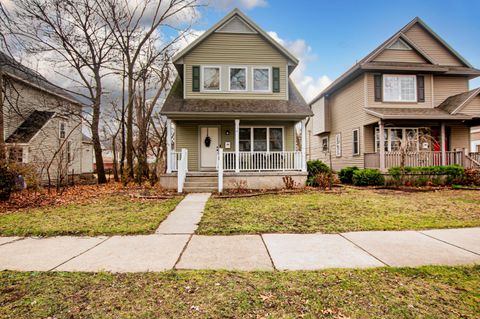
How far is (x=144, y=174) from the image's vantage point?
1447cm

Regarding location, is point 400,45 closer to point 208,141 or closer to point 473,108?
point 473,108

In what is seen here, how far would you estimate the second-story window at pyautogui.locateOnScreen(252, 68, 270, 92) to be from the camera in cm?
1338

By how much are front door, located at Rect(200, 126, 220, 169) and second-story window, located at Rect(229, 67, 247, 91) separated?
2393mm

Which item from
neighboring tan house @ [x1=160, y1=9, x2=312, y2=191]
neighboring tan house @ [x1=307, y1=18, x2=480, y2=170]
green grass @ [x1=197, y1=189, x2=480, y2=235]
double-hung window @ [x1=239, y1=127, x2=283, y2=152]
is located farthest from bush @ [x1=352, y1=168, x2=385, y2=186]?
green grass @ [x1=197, y1=189, x2=480, y2=235]

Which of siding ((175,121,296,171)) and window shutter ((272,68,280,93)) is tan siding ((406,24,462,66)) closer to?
window shutter ((272,68,280,93))

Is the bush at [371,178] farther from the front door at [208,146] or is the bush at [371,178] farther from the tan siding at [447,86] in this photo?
the front door at [208,146]

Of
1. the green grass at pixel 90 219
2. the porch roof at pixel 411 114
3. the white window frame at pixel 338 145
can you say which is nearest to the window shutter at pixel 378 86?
the porch roof at pixel 411 114

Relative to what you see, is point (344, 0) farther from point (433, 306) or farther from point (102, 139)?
point (102, 139)

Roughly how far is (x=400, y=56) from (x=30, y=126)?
76.7 feet

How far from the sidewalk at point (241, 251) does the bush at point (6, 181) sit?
457cm

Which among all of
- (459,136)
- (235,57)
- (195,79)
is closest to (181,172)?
(195,79)

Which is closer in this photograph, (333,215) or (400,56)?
(333,215)

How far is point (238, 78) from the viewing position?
43.7 feet

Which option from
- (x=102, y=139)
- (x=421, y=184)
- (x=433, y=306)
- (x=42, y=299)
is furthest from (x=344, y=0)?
(x=102, y=139)
